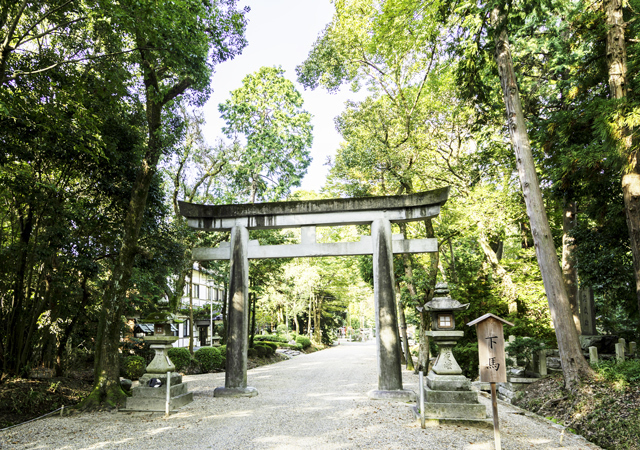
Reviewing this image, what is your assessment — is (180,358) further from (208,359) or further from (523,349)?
(523,349)

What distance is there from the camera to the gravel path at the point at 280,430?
205 inches

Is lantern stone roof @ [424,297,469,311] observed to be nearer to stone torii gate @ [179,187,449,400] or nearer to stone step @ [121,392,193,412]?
stone torii gate @ [179,187,449,400]

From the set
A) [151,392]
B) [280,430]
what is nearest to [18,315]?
[151,392]

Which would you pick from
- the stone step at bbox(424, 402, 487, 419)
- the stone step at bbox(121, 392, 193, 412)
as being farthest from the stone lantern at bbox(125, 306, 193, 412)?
the stone step at bbox(424, 402, 487, 419)

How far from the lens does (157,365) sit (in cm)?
769

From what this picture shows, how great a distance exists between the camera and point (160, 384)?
7.39m

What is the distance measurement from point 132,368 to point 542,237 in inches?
505

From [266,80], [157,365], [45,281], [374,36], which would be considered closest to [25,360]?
[45,281]

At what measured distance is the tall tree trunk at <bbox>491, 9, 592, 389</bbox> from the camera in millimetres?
7441

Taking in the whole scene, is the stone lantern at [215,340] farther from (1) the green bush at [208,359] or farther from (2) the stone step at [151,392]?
(2) the stone step at [151,392]

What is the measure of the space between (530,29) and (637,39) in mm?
3030

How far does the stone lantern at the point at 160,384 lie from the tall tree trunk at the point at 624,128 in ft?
29.5

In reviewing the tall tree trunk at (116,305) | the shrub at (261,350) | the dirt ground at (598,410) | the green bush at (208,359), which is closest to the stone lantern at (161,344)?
the tall tree trunk at (116,305)

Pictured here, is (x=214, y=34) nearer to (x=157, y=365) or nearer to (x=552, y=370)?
(x=157, y=365)
